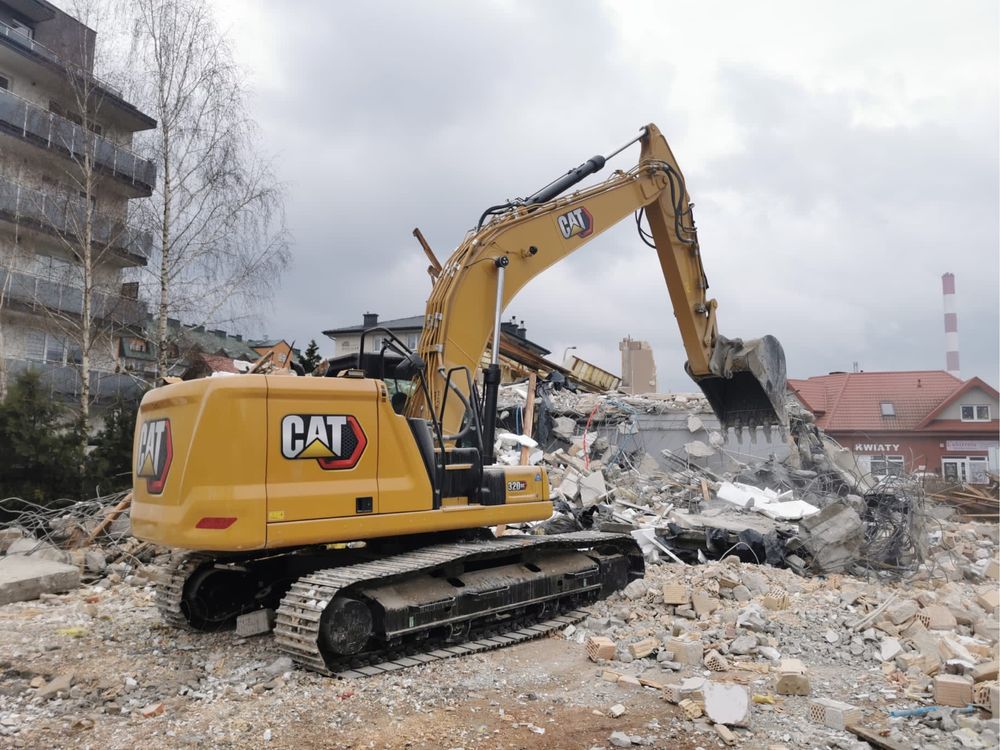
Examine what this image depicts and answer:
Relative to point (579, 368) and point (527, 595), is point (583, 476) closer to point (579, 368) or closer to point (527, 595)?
point (527, 595)

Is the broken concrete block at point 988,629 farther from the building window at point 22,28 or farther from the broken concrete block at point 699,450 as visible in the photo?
the building window at point 22,28

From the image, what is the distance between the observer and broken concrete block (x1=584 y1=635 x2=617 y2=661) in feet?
17.6

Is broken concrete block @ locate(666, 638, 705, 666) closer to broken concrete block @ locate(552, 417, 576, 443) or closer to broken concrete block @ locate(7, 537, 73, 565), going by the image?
broken concrete block @ locate(7, 537, 73, 565)

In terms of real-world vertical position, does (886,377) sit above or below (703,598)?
above

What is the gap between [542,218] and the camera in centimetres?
724

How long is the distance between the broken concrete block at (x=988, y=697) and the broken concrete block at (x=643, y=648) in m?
1.88

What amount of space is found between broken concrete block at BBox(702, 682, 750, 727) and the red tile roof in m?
26.8

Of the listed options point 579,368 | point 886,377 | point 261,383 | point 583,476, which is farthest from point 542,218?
point 886,377

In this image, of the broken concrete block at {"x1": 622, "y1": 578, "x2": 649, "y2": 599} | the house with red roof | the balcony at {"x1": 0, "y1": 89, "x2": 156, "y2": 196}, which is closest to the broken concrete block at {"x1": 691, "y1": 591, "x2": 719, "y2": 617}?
the broken concrete block at {"x1": 622, "y1": 578, "x2": 649, "y2": 599}

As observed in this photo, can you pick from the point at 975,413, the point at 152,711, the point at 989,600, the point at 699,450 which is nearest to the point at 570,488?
the point at 699,450

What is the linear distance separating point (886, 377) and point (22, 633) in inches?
1257

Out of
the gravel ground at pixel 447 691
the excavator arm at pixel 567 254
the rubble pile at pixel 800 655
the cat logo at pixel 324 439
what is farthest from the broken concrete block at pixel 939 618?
the cat logo at pixel 324 439

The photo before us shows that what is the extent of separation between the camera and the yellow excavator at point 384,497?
490cm

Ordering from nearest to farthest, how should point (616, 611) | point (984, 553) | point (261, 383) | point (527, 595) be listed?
1. point (261, 383)
2. point (527, 595)
3. point (616, 611)
4. point (984, 553)
